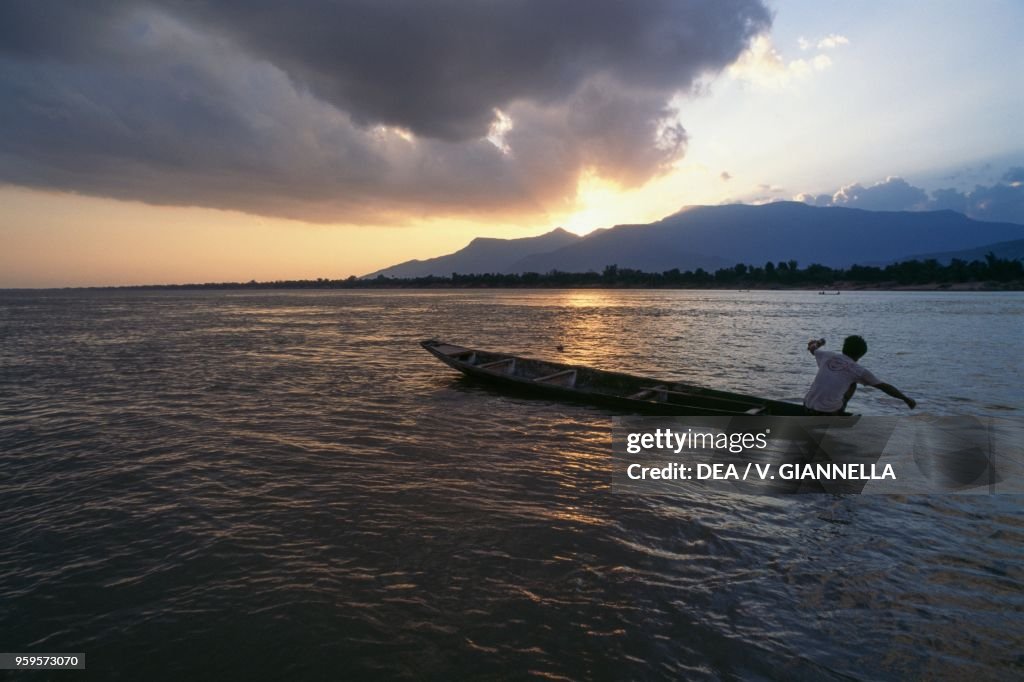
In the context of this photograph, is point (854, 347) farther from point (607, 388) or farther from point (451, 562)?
point (607, 388)

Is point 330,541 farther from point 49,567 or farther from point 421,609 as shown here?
point 49,567

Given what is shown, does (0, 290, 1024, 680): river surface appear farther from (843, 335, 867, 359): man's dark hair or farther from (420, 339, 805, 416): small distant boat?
(843, 335, 867, 359): man's dark hair

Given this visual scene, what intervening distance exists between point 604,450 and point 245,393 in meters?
14.3

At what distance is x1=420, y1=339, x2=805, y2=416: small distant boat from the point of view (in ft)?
46.0

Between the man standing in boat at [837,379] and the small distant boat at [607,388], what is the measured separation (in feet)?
5.83

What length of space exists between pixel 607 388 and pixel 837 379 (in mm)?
8575

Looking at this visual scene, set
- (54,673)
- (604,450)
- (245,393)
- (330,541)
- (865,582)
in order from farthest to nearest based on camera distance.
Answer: (245,393) → (604,450) → (330,541) → (865,582) → (54,673)

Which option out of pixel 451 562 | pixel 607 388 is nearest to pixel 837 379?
pixel 607 388

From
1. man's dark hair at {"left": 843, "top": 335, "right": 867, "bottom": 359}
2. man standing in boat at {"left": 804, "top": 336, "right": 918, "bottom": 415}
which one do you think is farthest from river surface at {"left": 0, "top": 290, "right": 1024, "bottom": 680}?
man's dark hair at {"left": 843, "top": 335, "right": 867, "bottom": 359}

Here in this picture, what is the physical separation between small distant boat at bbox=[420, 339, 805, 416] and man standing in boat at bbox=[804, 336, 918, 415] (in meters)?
1.78

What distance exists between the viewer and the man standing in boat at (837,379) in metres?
9.95

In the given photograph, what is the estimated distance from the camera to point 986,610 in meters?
6.03

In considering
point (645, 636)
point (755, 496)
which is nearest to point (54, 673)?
point (645, 636)

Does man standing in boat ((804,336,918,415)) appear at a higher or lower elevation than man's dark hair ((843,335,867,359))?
lower
